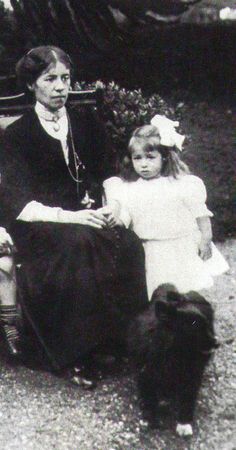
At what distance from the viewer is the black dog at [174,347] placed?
3287 mm

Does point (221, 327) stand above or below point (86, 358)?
below

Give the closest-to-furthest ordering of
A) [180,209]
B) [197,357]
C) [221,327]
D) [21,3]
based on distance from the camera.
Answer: [197,357] < [180,209] < [221,327] < [21,3]

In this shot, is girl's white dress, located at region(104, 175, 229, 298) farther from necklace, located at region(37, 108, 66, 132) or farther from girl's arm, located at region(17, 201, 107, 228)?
necklace, located at region(37, 108, 66, 132)

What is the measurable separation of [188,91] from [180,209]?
8.75ft

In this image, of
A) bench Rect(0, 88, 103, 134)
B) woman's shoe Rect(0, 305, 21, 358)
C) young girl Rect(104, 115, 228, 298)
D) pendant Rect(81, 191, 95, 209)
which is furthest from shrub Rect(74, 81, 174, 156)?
woman's shoe Rect(0, 305, 21, 358)

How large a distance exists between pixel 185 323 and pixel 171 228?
0.78m

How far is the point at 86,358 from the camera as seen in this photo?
383 centimetres

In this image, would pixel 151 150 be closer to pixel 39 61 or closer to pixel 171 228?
pixel 171 228

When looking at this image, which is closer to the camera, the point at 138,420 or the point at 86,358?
the point at 138,420

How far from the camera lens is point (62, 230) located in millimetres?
3760

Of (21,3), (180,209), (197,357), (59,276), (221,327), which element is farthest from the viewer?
(21,3)

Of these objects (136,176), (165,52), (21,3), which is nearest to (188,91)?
(165,52)

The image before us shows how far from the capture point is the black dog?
3287mm

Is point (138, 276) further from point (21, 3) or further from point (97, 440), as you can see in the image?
point (21, 3)
